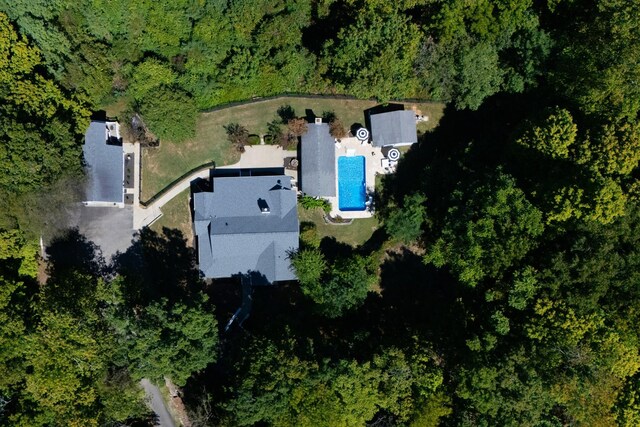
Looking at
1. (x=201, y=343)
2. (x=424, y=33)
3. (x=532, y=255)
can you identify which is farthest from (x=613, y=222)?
(x=201, y=343)

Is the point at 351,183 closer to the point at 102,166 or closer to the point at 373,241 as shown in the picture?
the point at 373,241

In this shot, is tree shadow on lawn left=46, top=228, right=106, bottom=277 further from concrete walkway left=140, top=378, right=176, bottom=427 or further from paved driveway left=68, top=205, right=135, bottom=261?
concrete walkway left=140, top=378, right=176, bottom=427

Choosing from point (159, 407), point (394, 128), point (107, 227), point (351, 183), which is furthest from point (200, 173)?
point (159, 407)

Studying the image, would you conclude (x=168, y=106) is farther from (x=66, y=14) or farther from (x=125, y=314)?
(x=125, y=314)

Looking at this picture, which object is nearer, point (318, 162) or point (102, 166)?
point (102, 166)

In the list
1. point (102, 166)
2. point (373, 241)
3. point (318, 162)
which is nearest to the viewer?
point (102, 166)

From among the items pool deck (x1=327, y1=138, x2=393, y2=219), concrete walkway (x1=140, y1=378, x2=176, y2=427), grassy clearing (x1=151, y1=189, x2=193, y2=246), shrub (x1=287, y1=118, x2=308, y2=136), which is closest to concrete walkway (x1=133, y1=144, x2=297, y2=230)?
grassy clearing (x1=151, y1=189, x2=193, y2=246)

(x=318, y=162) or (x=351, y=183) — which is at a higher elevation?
(x=318, y=162)
